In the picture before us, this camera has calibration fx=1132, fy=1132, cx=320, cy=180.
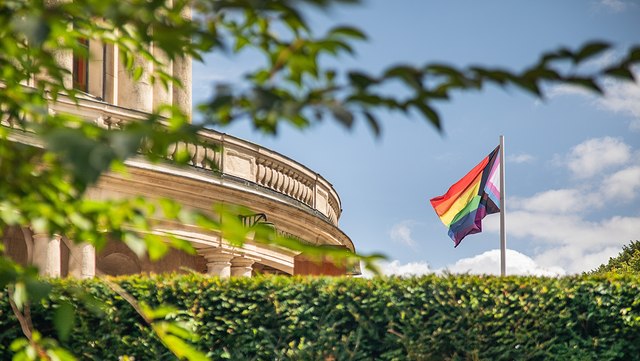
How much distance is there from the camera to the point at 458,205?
27.6 m

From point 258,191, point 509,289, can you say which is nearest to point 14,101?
point 509,289

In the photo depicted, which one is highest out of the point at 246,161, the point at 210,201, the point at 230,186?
the point at 246,161

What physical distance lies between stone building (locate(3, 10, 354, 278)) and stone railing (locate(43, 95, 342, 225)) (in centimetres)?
2

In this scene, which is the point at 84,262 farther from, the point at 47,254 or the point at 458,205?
the point at 458,205

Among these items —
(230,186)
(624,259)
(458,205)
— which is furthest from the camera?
(624,259)

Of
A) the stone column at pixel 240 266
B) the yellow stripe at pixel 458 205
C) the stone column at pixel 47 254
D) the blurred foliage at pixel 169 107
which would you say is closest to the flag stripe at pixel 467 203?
the yellow stripe at pixel 458 205

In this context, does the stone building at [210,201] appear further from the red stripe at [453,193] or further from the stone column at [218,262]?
the red stripe at [453,193]

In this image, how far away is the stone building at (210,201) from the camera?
22766 mm

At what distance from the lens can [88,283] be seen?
15.8 metres

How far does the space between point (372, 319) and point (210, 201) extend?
986cm

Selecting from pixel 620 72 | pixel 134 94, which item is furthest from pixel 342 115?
pixel 134 94

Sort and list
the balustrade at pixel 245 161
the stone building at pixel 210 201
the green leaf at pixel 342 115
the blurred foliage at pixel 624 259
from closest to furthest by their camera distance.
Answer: the green leaf at pixel 342 115 < the stone building at pixel 210 201 < the balustrade at pixel 245 161 < the blurred foliage at pixel 624 259

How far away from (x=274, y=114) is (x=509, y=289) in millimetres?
11382

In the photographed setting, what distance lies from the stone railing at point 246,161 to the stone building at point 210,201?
0.07ft
